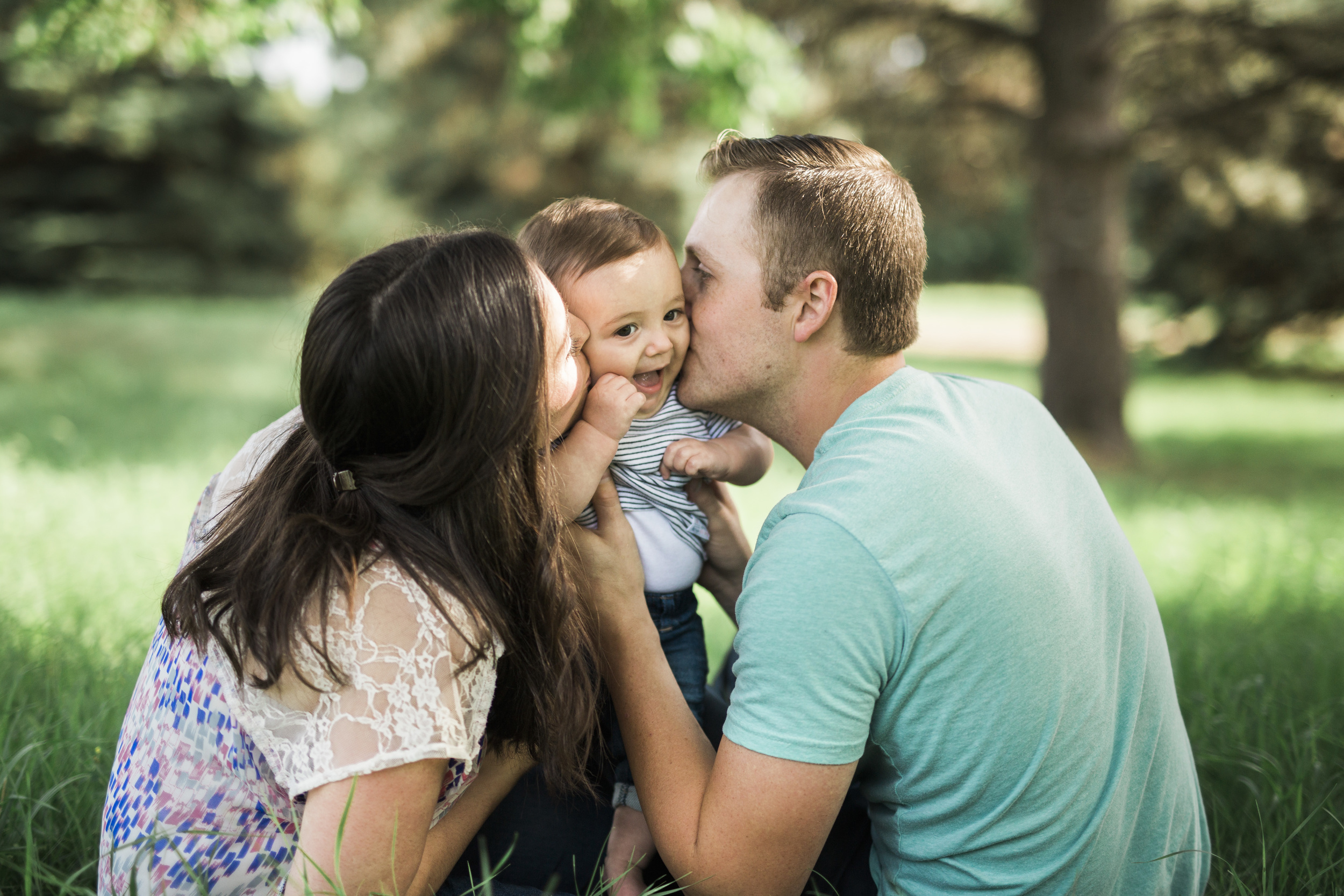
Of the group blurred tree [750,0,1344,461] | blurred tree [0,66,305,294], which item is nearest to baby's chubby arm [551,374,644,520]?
blurred tree [750,0,1344,461]

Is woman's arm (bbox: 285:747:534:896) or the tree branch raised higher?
the tree branch

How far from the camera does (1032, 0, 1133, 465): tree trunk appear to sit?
26.6 ft

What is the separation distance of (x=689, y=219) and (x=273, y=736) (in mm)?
18524

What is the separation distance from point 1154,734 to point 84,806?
7.79 feet

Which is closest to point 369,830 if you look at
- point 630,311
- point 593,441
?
point 593,441

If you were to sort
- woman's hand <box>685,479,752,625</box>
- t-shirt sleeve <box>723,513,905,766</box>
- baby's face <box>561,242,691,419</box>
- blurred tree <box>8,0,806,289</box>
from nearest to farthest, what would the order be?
t-shirt sleeve <box>723,513,905,766</box>, baby's face <box>561,242,691,419</box>, woman's hand <box>685,479,752,625</box>, blurred tree <box>8,0,806,289</box>

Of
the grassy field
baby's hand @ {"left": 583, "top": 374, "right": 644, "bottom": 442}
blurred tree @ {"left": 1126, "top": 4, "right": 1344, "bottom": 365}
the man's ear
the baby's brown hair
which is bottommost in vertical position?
the grassy field

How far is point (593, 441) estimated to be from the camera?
6.73 ft

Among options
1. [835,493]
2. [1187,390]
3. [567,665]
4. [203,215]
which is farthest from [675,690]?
[203,215]

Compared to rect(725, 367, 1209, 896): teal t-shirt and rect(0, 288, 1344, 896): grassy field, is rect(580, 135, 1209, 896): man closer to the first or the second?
rect(725, 367, 1209, 896): teal t-shirt

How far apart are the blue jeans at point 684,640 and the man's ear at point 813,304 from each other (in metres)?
0.69

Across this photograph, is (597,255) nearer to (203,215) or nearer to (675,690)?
(675,690)

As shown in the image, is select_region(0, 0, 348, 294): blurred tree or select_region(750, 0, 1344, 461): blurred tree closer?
select_region(750, 0, 1344, 461): blurred tree

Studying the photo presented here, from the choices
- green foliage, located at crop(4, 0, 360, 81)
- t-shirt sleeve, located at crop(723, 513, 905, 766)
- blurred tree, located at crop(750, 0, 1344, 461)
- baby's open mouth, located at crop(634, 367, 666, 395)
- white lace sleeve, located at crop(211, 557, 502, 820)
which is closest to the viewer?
white lace sleeve, located at crop(211, 557, 502, 820)
